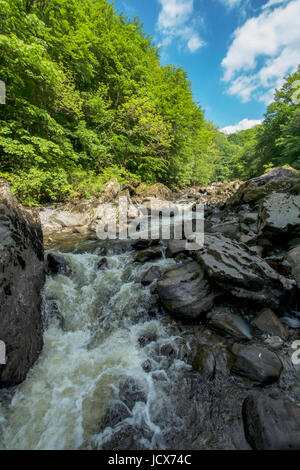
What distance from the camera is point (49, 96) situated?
936cm

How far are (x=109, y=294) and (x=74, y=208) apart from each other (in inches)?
281

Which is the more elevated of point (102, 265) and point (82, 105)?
point (82, 105)

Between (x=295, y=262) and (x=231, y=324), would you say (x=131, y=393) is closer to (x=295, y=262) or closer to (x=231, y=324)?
(x=231, y=324)

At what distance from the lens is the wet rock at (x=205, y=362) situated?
2.49 meters

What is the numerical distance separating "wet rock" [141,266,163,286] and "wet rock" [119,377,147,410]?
2.03 metres

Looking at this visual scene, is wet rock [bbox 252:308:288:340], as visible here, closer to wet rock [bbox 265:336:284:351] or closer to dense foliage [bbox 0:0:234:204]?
wet rock [bbox 265:336:284:351]

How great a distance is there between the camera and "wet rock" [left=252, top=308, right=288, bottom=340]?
2882mm

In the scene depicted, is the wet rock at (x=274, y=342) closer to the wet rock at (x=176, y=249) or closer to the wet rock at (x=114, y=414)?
the wet rock at (x=114, y=414)

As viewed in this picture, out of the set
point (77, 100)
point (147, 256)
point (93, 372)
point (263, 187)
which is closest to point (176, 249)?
point (147, 256)

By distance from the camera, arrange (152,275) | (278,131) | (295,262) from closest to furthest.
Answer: (295,262) < (152,275) < (278,131)

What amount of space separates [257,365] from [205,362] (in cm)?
68

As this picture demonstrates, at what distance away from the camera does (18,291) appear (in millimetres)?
2660
